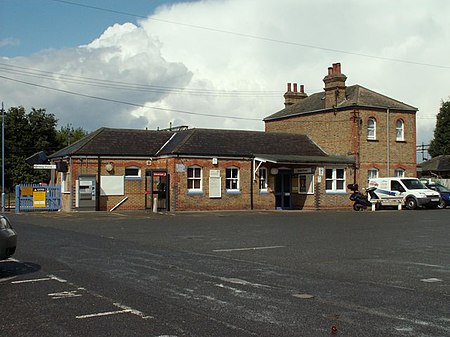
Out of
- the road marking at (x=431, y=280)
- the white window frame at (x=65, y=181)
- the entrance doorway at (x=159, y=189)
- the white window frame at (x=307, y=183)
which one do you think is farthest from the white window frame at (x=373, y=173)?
the road marking at (x=431, y=280)

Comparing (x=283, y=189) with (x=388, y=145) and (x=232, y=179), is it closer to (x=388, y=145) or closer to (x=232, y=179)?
(x=232, y=179)

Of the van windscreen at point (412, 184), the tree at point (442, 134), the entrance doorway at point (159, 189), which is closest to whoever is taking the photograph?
the entrance doorway at point (159, 189)

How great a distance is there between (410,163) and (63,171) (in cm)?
2464

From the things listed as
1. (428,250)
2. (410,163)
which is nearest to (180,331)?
(428,250)

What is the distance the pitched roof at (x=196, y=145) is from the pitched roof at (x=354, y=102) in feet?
11.9

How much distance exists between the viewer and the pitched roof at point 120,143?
35.2m

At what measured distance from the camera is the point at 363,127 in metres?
39.3

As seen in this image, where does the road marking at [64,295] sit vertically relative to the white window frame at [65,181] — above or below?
below

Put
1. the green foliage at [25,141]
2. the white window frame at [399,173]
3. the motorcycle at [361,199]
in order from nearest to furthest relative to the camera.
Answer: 1. the motorcycle at [361,199]
2. the white window frame at [399,173]
3. the green foliage at [25,141]

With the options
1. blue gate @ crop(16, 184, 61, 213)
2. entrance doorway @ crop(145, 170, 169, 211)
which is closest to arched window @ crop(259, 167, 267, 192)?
entrance doorway @ crop(145, 170, 169, 211)

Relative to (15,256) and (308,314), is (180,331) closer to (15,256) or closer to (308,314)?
(308,314)

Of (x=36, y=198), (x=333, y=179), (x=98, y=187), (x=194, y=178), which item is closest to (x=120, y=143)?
(x=98, y=187)

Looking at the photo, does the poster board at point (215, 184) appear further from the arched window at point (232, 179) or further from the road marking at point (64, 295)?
the road marking at point (64, 295)

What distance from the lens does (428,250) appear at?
14.2m
